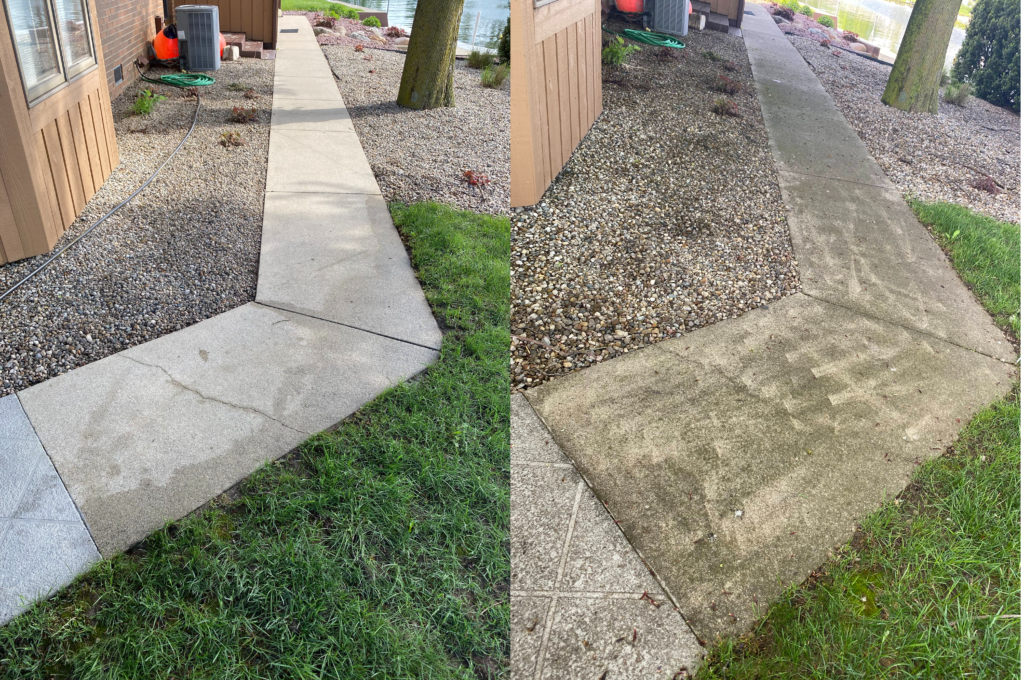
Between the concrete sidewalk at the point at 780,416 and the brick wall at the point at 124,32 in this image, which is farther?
the brick wall at the point at 124,32

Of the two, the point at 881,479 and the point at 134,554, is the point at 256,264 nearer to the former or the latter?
the point at 134,554

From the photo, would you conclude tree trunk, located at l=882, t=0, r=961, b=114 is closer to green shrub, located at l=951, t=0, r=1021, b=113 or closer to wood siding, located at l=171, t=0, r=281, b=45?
green shrub, located at l=951, t=0, r=1021, b=113

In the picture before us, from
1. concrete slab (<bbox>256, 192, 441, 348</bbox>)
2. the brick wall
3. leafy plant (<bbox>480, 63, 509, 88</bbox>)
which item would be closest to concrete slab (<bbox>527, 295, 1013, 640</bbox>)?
concrete slab (<bbox>256, 192, 441, 348</bbox>)

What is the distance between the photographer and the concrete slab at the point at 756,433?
8.50 feet

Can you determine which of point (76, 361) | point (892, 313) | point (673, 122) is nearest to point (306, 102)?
point (673, 122)

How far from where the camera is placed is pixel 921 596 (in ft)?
8.27

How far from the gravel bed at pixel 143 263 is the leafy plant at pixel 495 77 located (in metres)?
4.20

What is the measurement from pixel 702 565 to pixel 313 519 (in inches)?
56.1

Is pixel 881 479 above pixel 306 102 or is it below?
below

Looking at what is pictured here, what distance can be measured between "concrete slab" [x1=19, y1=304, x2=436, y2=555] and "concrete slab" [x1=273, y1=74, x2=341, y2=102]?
5385mm

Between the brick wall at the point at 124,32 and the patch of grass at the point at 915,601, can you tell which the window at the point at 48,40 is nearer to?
the brick wall at the point at 124,32

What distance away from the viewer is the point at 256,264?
423 cm

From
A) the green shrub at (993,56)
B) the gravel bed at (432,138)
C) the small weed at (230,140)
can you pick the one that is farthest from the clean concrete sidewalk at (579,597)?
the green shrub at (993,56)

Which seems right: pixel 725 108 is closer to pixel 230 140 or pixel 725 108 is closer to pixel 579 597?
pixel 230 140
